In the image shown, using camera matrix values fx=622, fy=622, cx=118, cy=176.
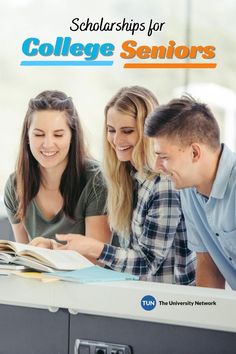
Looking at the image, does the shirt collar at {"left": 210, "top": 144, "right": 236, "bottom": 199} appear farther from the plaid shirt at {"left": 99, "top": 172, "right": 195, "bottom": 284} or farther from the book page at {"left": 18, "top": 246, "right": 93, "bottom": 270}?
the book page at {"left": 18, "top": 246, "right": 93, "bottom": 270}

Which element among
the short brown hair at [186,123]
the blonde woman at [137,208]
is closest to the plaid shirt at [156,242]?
the blonde woman at [137,208]

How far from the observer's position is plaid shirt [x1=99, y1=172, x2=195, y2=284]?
2443mm

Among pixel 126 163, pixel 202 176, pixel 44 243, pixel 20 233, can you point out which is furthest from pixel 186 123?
pixel 20 233

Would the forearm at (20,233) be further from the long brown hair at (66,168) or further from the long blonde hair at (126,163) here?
the long blonde hair at (126,163)

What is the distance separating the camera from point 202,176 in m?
2.31

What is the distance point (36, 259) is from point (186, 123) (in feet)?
2.46

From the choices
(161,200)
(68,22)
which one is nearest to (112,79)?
(68,22)

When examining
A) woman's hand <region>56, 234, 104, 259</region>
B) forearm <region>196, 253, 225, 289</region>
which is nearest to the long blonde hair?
woman's hand <region>56, 234, 104, 259</region>

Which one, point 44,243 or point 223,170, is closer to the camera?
point 223,170

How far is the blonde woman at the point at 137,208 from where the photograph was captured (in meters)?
2.45

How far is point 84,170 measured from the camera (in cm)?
267

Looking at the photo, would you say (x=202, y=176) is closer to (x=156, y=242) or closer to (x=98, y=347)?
(x=156, y=242)

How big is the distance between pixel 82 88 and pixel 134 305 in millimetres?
1177

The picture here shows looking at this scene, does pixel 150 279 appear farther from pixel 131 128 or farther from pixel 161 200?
pixel 131 128
